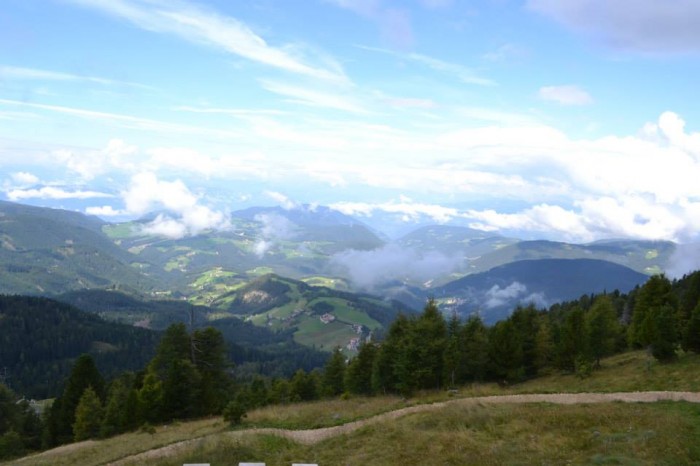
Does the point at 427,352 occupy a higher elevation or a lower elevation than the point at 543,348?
higher

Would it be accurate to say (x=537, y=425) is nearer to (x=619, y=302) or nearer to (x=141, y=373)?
(x=141, y=373)

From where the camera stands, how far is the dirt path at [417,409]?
85.5ft

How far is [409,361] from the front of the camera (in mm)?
45000

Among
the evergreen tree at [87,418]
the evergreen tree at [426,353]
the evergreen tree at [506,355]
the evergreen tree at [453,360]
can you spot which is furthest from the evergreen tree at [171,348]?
the evergreen tree at [506,355]

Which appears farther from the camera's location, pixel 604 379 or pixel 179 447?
pixel 604 379

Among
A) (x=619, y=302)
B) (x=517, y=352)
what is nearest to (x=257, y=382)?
(x=517, y=352)

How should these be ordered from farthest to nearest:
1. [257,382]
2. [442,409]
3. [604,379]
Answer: [257,382] < [604,379] < [442,409]

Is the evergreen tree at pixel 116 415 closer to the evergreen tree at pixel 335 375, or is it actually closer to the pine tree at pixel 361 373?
the evergreen tree at pixel 335 375

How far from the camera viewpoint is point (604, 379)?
40.6m

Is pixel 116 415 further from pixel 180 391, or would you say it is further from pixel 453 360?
pixel 453 360

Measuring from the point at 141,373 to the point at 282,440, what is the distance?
42.7 metres

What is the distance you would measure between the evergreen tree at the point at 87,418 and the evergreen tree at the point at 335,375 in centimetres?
2915

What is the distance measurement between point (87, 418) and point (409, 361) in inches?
1596

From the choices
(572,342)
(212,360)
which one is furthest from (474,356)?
(212,360)
